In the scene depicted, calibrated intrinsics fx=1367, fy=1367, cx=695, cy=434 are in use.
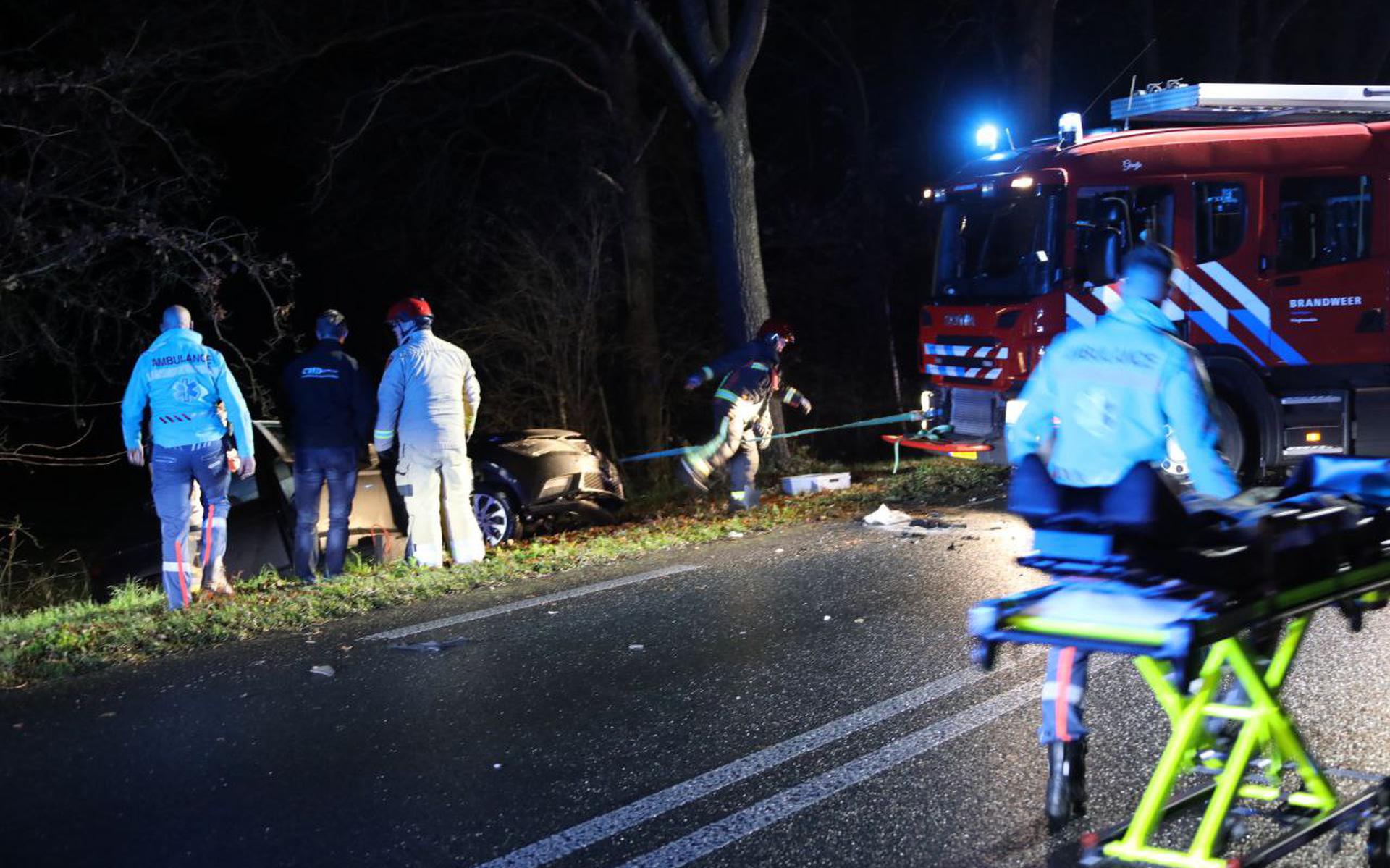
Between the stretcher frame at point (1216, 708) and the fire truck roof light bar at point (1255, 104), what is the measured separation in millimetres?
8944

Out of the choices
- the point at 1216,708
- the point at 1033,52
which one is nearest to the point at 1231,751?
the point at 1216,708

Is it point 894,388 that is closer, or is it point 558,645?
point 558,645

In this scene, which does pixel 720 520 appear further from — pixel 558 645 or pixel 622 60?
pixel 622 60

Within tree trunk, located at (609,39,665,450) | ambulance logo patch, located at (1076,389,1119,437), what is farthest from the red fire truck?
tree trunk, located at (609,39,665,450)

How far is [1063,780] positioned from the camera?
4.38m

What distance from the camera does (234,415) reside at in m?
9.29

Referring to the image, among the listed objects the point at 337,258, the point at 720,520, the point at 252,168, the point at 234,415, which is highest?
the point at 252,168

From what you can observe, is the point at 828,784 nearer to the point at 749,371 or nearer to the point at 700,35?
the point at 749,371

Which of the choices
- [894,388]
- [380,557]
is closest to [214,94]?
[380,557]

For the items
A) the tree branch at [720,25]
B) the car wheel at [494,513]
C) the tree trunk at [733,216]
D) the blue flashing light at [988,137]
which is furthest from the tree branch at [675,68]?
the car wheel at [494,513]

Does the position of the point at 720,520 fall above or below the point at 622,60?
below

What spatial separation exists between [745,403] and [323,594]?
4.97 meters

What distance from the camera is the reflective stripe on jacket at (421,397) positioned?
990cm

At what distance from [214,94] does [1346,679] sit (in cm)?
1512
